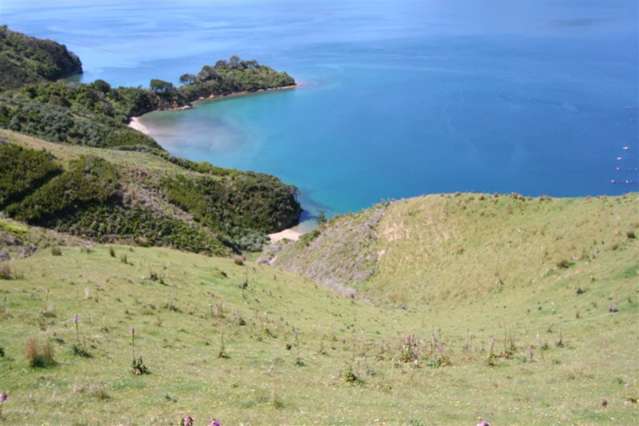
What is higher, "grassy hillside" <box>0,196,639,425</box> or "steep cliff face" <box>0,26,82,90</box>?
"steep cliff face" <box>0,26,82,90</box>

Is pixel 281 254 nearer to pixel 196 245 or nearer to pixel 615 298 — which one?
pixel 196 245

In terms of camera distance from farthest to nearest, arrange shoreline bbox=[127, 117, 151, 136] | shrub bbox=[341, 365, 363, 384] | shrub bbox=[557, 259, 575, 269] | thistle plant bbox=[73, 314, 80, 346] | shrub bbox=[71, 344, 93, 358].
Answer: shoreline bbox=[127, 117, 151, 136], shrub bbox=[557, 259, 575, 269], shrub bbox=[341, 365, 363, 384], thistle plant bbox=[73, 314, 80, 346], shrub bbox=[71, 344, 93, 358]

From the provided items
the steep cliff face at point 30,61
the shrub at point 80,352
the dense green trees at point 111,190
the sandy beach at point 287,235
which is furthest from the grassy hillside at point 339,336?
the steep cliff face at point 30,61

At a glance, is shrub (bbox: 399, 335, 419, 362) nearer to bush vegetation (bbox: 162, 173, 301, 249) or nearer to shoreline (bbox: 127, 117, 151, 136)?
bush vegetation (bbox: 162, 173, 301, 249)

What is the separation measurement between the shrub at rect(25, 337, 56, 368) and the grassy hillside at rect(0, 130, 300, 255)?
2087 cm

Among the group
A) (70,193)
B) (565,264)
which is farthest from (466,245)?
(70,193)

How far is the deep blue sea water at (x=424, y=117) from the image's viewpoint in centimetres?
7369

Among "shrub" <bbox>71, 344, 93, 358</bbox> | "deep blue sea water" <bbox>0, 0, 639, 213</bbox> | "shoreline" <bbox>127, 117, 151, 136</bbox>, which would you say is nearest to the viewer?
"shrub" <bbox>71, 344, 93, 358</bbox>

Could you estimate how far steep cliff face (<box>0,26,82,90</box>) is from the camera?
11700 centimetres

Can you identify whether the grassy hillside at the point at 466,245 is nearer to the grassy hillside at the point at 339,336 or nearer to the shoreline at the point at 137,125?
the grassy hillside at the point at 339,336

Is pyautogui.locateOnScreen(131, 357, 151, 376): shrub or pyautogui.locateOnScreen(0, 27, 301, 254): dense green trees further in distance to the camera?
pyautogui.locateOnScreen(0, 27, 301, 254): dense green trees

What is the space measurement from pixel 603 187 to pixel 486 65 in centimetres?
7602

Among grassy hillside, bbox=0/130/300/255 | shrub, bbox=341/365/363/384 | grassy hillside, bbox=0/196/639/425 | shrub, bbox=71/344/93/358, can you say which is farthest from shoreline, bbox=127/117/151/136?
shrub, bbox=341/365/363/384

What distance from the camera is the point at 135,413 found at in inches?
359
